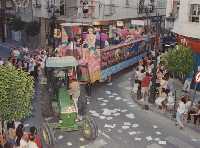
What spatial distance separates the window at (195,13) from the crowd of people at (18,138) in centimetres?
1412

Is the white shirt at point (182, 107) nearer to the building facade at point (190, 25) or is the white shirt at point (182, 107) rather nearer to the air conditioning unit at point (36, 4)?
the building facade at point (190, 25)

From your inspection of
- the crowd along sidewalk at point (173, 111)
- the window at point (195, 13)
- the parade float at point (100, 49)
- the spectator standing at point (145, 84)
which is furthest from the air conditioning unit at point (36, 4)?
the spectator standing at point (145, 84)

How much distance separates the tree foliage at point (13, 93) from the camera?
1330 centimetres

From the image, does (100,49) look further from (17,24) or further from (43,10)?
A: (17,24)

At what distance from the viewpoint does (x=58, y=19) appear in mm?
33625

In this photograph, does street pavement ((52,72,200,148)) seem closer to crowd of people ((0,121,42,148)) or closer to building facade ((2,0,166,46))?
crowd of people ((0,121,42,148))

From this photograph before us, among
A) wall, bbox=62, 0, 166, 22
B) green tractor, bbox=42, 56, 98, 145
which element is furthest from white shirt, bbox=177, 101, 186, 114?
wall, bbox=62, 0, 166, 22

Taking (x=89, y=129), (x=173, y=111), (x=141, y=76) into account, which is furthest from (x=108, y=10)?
(x=89, y=129)

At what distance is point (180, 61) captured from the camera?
21.2 m

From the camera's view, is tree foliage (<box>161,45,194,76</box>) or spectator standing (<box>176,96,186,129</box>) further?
tree foliage (<box>161,45,194,76</box>)

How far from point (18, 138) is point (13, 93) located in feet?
5.13

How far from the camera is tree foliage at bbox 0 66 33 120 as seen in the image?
13.3m

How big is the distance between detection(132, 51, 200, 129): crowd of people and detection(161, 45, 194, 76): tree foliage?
57cm

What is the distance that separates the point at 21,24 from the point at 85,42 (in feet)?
56.9
